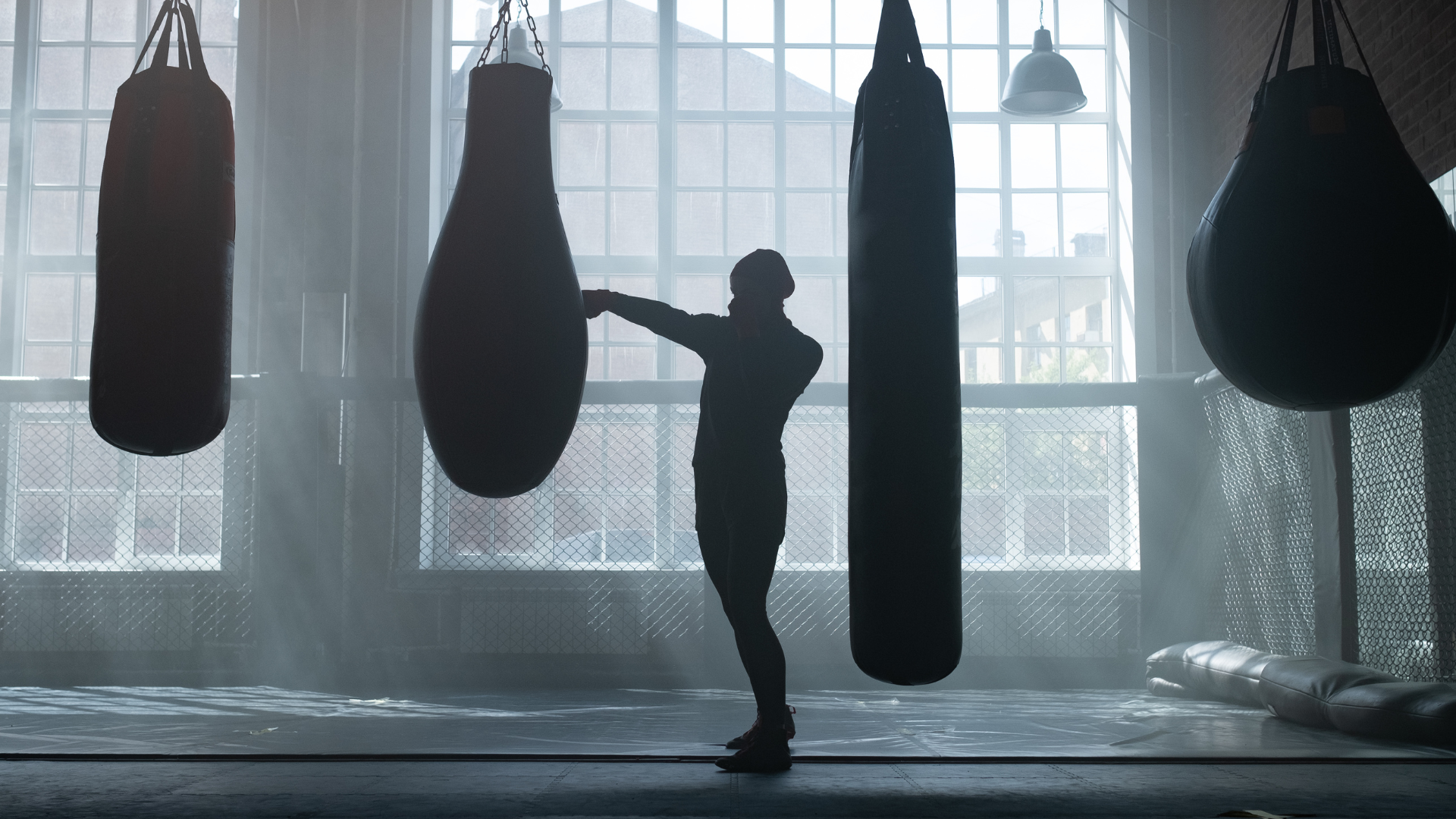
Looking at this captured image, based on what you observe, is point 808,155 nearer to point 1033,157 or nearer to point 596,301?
point 1033,157

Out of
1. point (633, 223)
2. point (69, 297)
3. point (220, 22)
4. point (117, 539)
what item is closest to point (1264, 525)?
point (633, 223)

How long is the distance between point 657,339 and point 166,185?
3917 mm

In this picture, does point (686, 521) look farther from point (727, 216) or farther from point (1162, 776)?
point (1162, 776)

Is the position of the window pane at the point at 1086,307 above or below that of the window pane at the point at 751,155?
below

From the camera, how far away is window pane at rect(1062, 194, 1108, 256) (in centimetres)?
588

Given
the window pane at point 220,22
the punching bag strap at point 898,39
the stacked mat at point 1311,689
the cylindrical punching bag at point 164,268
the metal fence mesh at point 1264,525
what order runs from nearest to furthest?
1. the punching bag strap at point 898,39
2. the cylindrical punching bag at point 164,268
3. the stacked mat at point 1311,689
4. the metal fence mesh at point 1264,525
5. the window pane at point 220,22

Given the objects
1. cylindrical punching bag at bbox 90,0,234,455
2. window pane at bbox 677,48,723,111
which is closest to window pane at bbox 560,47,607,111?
window pane at bbox 677,48,723,111

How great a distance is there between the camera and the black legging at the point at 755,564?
2324 millimetres

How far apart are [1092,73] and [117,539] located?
5.38m

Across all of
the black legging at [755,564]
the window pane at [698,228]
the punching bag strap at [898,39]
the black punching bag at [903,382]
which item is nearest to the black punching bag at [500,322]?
the black punching bag at [903,382]

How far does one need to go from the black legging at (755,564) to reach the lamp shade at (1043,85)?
3438 mm

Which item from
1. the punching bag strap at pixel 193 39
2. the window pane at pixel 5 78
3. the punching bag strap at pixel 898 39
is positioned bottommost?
the punching bag strap at pixel 898 39

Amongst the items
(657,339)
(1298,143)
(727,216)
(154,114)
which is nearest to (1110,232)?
(727,216)

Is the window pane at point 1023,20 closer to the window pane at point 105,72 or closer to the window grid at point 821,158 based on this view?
the window grid at point 821,158
